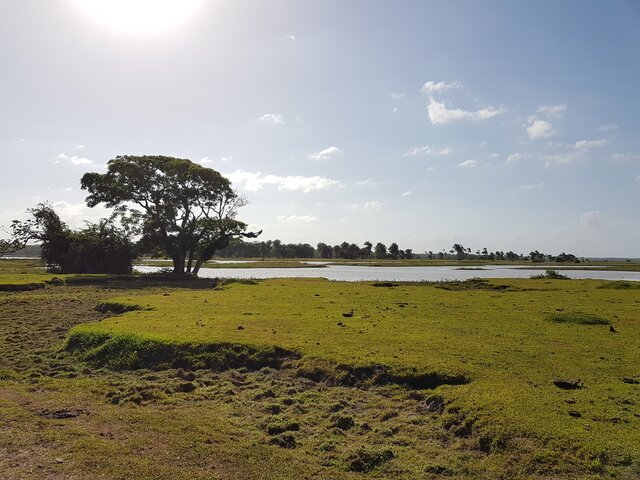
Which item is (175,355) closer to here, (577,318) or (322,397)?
(322,397)

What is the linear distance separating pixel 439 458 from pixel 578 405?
3.69m

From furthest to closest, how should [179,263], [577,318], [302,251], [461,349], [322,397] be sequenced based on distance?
1. [302,251]
2. [179,263]
3. [577,318]
4. [461,349]
5. [322,397]

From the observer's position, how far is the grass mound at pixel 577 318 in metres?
19.9

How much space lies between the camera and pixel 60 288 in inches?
1539

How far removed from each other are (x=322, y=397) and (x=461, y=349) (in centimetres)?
532

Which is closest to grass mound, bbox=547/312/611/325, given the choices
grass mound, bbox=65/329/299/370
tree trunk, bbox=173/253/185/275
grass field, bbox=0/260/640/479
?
grass field, bbox=0/260/640/479

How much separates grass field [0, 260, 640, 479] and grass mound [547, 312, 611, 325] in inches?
3.2

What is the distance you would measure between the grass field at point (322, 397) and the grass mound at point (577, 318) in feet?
0.27

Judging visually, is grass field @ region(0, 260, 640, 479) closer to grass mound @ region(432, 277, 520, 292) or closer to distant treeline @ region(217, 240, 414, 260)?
grass mound @ region(432, 277, 520, 292)

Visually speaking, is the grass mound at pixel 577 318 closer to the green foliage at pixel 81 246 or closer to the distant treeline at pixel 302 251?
the green foliage at pixel 81 246

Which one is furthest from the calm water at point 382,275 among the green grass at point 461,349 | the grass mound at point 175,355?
the grass mound at point 175,355

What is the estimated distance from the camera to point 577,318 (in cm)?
2034

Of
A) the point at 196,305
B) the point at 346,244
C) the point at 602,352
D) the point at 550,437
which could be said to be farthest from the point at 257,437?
the point at 346,244

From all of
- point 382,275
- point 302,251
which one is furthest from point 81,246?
point 302,251
